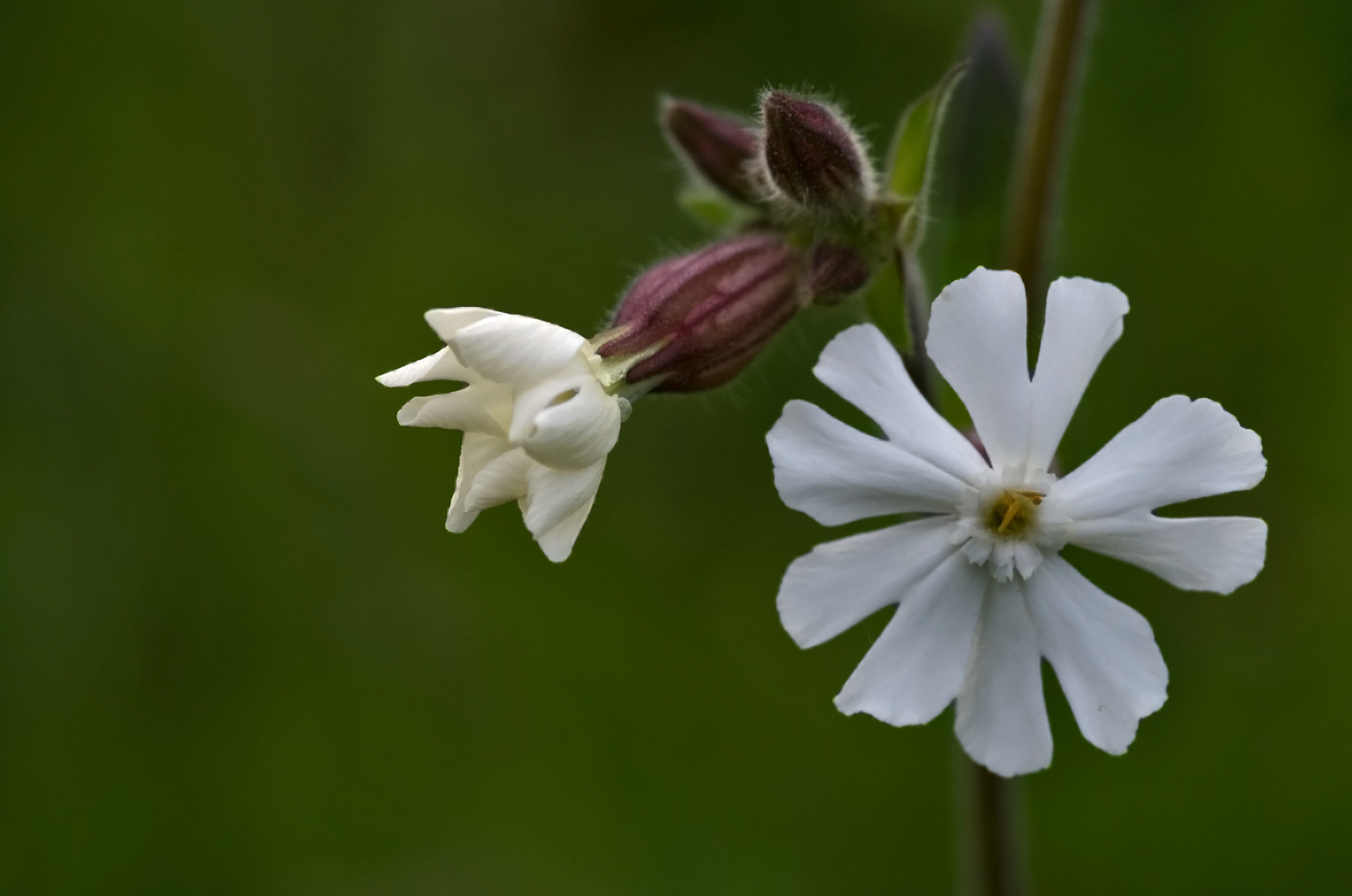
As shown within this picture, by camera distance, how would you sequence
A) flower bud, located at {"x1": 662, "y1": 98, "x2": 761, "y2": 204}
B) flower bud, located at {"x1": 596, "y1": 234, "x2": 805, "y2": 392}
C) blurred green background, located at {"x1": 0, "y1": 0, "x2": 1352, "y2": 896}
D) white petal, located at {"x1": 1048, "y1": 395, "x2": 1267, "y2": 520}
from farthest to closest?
blurred green background, located at {"x1": 0, "y1": 0, "x2": 1352, "y2": 896}
flower bud, located at {"x1": 662, "y1": 98, "x2": 761, "y2": 204}
flower bud, located at {"x1": 596, "y1": 234, "x2": 805, "y2": 392}
white petal, located at {"x1": 1048, "y1": 395, "x2": 1267, "y2": 520}

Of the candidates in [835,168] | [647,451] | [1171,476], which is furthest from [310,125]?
[1171,476]

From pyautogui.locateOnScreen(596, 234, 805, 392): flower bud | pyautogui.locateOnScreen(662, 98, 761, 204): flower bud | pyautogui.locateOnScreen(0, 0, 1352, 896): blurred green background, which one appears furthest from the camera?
pyautogui.locateOnScreen(0, 0, 1352, 896): blurred green background

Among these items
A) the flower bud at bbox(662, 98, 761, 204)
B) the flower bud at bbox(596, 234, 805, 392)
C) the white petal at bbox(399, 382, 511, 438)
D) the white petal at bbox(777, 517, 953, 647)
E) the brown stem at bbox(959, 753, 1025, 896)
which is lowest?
the brown stem at bbox(959, 753, 1025, 896)

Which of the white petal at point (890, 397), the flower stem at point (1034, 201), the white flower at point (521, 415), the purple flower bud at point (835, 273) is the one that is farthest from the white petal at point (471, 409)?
the flower stem at point (1034, 201)

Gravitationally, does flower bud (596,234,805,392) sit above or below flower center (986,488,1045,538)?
above

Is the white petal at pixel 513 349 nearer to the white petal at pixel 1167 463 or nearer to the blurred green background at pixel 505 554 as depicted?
the white petal at pixel 1167 463

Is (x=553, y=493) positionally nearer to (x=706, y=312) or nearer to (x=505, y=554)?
(x=706, y=312)

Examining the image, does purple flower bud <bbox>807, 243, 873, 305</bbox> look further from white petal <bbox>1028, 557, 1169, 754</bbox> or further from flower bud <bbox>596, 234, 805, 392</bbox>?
white petal <bbox>1028, 557, 1169, 754</bbox>

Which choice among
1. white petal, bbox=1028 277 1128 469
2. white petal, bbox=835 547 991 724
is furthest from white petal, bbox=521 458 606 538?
white petal, bbox=1028 277 1128 469
